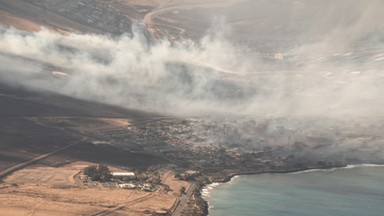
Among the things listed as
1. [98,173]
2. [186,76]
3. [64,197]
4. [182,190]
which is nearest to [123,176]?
Result: [98,173]

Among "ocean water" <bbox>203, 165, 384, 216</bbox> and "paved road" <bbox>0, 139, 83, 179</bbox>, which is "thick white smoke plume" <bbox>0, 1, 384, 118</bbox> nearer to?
"paved road" <bbox>0, 139, 83, 179</bbox>

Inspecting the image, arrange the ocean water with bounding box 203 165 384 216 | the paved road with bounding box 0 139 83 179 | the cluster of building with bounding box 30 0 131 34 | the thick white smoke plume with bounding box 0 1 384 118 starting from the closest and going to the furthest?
the ocean water with bounding box 203 165 384 216, the paved road with bounding box 0 139 83 179, the thick white smoke plume with bounding box 0 1 384 118, the cluster of building with bounding box 30 0 131 34

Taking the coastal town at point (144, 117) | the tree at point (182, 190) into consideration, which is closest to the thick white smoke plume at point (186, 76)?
the coastal town at point (144, 117)

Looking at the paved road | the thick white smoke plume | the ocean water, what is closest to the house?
the ocean water

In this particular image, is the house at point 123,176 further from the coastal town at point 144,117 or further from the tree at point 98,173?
the tree at point 98,173

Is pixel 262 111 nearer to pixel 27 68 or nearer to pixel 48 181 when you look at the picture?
pixel 27 68

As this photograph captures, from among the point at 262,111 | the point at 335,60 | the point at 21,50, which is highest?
the point at 335,60

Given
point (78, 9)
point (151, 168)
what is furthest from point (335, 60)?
point (151, 168)
